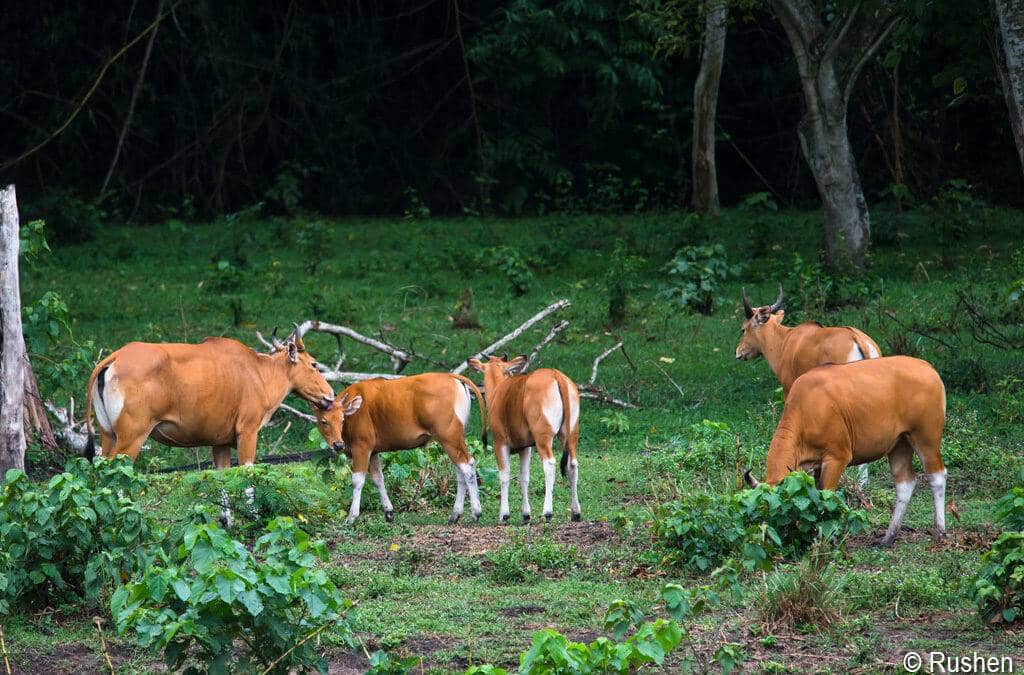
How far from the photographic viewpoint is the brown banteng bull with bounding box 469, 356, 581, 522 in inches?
372

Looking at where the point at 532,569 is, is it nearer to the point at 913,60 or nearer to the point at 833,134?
the point at 833,134

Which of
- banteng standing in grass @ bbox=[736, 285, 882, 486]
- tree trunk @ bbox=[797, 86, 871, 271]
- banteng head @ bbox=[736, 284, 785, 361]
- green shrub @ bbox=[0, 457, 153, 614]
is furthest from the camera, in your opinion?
tree trunk @ bbox=[797, 86, 871, 271]

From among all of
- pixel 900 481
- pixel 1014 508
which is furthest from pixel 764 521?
pixel 1014 508

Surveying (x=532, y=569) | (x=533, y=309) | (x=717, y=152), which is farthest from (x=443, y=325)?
(x=717, y=152)

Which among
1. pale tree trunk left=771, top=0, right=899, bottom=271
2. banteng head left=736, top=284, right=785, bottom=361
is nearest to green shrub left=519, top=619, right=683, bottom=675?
banteng head left=736, top=284, right=785, bottom=361

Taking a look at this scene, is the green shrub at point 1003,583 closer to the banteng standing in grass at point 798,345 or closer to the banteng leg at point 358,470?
the banteng standing in grass at point 798,345

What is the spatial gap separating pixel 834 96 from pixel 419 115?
32.6 feet

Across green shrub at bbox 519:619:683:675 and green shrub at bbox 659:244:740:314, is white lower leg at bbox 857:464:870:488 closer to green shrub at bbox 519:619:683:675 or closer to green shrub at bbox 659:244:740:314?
green shrub at bbox 519:619:683:675

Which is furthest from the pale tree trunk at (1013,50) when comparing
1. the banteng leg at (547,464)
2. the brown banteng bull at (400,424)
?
the brown banteng bull at (400,424)

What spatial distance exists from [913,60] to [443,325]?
6.87 metres

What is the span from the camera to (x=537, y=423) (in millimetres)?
9445

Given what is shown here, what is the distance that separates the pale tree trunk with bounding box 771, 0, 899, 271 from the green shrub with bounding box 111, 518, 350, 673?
11546 millimetres

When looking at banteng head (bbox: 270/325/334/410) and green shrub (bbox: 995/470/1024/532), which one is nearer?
green shrub (bbox: 995/470/1024/532)

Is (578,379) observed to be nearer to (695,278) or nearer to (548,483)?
(695,278)
